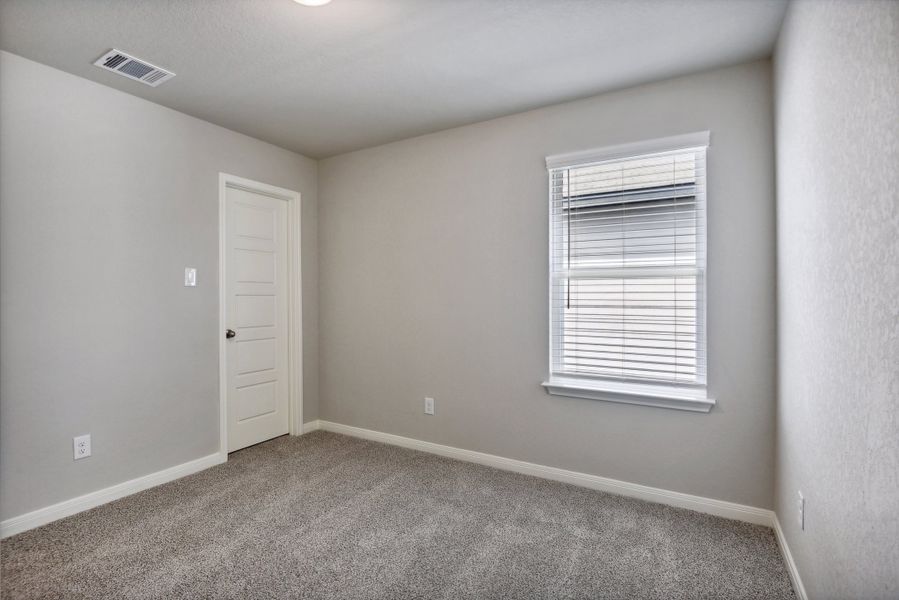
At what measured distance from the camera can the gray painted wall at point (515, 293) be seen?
2436mm

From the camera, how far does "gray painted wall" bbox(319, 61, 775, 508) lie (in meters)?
2.44

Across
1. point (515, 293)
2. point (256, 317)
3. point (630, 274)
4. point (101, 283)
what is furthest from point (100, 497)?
point (630, 274)

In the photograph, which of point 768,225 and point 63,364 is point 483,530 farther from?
point 63,364

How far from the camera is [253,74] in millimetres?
2568

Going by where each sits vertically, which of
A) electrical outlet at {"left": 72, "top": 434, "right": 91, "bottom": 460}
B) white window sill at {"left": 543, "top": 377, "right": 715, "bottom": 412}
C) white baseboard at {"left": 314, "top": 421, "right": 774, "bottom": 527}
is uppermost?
white window sill at {"left": 543, "top": 377, "right": 715, "bottom": 412}

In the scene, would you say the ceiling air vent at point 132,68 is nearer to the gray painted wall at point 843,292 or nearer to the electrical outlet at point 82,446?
the electrical outlet at point 82,446

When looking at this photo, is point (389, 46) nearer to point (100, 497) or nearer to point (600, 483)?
point (600, 483)

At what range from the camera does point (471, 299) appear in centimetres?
335

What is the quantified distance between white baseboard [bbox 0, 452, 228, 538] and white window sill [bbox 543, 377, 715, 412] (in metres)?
2.49

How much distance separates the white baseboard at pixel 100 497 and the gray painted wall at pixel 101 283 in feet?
0.15

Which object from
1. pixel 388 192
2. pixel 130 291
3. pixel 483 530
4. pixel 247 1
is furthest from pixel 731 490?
pixel 130 291

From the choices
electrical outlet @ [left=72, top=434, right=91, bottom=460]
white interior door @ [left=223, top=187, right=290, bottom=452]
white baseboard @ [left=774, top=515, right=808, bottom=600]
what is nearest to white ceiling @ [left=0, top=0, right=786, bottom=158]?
white interior door @ [left=223, top=187, right=290, bottom=452]

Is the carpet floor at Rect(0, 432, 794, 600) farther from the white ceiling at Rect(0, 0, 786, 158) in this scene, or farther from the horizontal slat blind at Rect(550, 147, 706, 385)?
the white ceiling at Rect(0, 0, 786, 158)

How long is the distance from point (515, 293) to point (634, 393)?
0.99 metres
